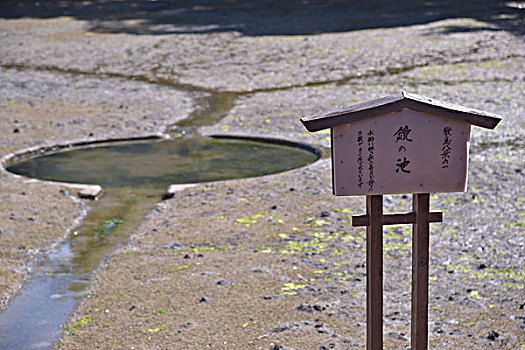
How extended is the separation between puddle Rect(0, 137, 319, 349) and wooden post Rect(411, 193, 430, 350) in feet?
6.92

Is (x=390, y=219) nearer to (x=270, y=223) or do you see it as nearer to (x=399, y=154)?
(x=399, y=154)

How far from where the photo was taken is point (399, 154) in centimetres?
326

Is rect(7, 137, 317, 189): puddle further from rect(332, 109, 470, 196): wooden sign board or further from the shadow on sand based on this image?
the shadow on sand

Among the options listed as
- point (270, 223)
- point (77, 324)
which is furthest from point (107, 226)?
point (77, 324)

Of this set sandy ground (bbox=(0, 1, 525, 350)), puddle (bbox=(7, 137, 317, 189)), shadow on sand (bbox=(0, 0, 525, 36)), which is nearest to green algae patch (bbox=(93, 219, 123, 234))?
sandy ground (bbox=(0, 1, 525, 350))

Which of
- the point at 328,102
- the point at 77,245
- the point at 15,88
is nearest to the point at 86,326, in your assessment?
the point at 77,245

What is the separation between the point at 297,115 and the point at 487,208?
4.14 m

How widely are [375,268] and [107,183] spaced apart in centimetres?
449

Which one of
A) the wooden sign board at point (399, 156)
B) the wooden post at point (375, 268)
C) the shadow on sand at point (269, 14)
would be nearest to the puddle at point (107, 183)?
the wooden post at point (375, 268)

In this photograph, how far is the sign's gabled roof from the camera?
125 inches

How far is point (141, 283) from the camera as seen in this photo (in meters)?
5.01

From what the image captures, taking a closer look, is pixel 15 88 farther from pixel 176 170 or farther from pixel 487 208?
pixel 487 208

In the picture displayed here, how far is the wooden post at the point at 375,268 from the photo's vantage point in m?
3.34

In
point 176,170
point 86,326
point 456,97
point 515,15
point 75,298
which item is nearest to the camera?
point 86,326
